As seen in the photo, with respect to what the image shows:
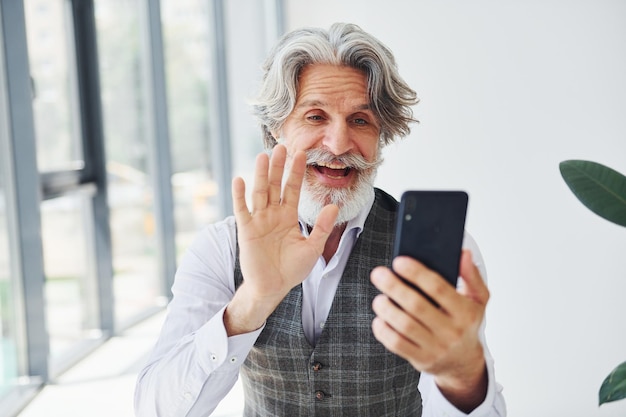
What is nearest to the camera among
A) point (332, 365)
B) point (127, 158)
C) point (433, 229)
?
point (433, 229)

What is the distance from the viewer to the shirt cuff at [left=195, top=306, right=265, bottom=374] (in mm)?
1121

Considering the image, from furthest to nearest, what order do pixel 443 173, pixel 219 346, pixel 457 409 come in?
pixel 443 173
pixel 219 346
pixel 457 409

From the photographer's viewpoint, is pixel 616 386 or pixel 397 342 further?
pixel 616 386

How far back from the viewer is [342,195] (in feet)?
4.66

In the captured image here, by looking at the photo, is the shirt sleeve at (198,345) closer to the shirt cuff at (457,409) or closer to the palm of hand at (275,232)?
the palm of hand at (275,232)

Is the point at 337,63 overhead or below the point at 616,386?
overhead

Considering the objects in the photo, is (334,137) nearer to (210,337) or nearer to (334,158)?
(334,158)

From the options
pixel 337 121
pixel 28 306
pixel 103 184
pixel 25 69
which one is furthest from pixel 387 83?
pixel 103 184

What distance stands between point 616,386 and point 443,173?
7.58 ft

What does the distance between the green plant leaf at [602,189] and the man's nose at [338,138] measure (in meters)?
0.56

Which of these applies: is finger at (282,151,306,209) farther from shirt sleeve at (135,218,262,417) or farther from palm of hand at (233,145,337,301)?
shirt sleeve at (135,218,262,417)

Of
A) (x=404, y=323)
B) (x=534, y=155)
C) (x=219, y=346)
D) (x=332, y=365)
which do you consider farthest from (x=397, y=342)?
(x=534, y=155)

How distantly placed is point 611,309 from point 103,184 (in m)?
2.38

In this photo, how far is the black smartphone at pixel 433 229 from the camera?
0.83 metres
